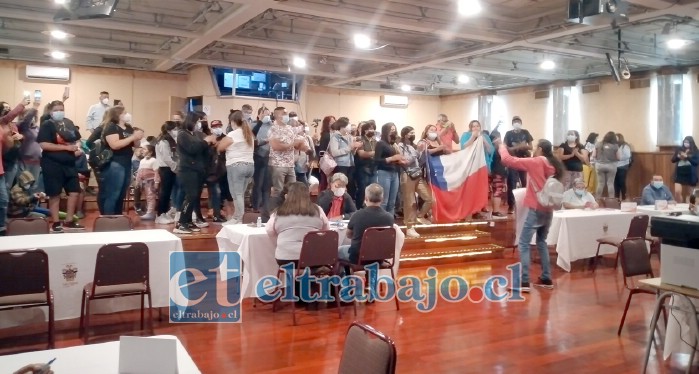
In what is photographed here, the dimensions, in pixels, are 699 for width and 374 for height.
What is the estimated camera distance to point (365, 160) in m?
7.13

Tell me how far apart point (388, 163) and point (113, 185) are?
321 centimetres

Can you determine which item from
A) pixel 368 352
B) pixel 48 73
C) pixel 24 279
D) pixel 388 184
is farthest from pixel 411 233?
pixel 48 73

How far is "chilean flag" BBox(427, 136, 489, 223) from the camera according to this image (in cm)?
750

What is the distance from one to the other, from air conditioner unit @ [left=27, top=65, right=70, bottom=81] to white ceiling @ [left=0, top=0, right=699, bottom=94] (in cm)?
21

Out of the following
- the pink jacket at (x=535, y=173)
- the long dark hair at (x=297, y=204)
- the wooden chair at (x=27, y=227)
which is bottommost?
the wooden chair at (x=27, y=227)

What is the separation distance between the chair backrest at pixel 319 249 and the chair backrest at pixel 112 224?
168 cm

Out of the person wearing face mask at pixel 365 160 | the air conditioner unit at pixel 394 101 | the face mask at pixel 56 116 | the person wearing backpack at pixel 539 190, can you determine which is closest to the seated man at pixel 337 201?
the person wearing face mask at pixel 365 160

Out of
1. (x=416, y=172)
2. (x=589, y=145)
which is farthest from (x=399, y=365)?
(x=589, y=145)

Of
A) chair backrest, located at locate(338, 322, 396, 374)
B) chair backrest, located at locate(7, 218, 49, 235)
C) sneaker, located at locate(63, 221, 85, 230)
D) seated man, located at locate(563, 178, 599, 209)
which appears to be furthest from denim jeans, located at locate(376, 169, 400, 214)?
chair backrest, located at locate(338, 322, 396, 374)

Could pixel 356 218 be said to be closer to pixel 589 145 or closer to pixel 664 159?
pixel 589 145

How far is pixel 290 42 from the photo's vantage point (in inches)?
384

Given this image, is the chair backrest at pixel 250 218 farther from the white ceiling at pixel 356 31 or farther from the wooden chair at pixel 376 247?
the white ceiling at pixel 356 31

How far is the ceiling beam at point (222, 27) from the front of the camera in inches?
277

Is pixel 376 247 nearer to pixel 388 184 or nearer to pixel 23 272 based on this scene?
pixel 388 184
